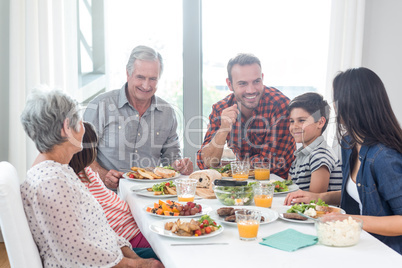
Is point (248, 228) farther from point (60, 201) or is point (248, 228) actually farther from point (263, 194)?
point (60, 201)

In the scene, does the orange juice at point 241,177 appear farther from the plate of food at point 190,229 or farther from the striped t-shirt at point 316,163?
the plate of food at point 190,229

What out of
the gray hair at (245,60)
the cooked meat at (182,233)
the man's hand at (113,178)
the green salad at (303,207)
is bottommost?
the man's hand at (113,178)

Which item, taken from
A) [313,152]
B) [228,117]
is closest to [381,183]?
[313,152]

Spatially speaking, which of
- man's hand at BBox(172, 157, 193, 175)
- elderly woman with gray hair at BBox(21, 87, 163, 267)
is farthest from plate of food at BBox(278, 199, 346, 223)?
man's hand at BBox(172, 157, 193, 175)

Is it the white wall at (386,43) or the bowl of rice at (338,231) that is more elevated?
the white wall at (386,43)

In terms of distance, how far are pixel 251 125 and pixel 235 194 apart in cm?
134

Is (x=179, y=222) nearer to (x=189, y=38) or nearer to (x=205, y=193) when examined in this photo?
(x=205, y=193)

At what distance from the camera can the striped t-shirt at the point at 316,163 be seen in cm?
240

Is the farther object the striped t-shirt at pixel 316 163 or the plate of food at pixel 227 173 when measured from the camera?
the plate of food at pixel 227 173

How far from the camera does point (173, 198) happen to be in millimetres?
2145

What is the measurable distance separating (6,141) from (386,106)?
3.16 m

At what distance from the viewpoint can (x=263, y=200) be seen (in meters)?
1.89

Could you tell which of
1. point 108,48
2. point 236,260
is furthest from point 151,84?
point 236,260

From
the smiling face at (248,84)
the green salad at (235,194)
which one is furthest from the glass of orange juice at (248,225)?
the smiling face at (248,84)
